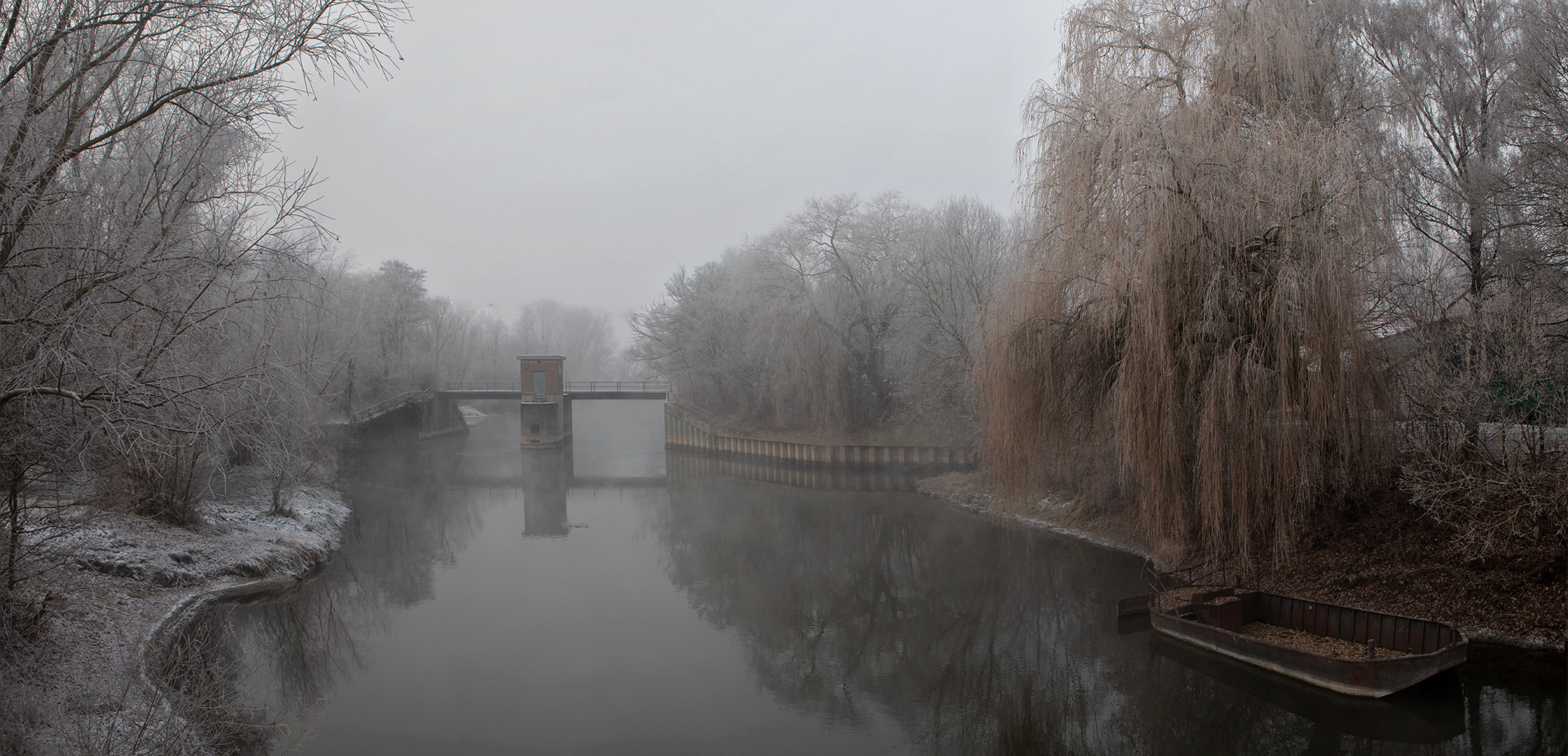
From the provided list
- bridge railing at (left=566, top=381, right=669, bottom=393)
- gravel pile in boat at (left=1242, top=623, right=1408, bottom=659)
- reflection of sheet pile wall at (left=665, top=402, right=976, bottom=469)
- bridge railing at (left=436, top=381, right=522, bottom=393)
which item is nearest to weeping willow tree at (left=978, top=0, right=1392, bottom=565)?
gravel pile in boat at (left=1242, top=623, right=1408, bottom=659)

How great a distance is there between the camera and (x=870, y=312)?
29516 mm

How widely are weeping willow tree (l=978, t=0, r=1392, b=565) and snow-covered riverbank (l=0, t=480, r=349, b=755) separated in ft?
32.5

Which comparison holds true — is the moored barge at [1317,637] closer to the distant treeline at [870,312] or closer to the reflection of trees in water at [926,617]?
the reflection of trees in water at [926,617]

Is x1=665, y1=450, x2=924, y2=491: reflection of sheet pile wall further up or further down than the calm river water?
further up

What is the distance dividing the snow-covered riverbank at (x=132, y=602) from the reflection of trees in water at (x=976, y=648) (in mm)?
6336

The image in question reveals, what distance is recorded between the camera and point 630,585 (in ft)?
48.3

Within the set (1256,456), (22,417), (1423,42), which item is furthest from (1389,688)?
(22,417)

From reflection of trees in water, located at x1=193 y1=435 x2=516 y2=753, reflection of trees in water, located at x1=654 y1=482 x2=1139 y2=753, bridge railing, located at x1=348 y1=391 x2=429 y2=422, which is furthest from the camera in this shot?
bridge railing, located at x1=348 y1=391 x2=429 y2=422

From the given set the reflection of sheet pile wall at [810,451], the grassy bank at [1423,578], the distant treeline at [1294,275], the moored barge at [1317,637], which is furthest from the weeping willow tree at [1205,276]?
the reflection of sheet pile wall at [810,451]

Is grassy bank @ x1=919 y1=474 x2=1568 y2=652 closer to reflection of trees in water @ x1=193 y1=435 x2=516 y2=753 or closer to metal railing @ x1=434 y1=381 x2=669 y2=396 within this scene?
reflection of trees in water @ x1=193 y1=435 x2=516 y2=753

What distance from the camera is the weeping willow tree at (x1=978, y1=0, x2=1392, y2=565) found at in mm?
9461

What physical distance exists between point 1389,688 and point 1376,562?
3092mm

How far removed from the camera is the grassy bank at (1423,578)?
9.51 m

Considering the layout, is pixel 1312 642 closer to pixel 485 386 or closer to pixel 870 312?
pixel 870 312
